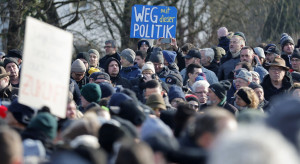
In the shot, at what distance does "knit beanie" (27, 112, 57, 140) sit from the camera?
5.80m

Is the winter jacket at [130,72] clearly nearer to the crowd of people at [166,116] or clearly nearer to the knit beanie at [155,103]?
the crowd of people at [166,116]

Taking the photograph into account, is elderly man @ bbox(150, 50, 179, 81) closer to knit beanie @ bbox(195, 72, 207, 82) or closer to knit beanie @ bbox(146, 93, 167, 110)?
knit beanie @ bbox(195, 72, 207, 82)

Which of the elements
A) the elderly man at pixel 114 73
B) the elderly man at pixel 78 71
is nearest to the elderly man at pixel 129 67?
the elderly man at pixel 114 73

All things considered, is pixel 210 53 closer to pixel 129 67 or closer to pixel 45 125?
pixel 129 67

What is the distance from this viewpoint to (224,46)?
1408 centimetres

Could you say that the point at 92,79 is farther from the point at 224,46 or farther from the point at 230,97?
the point at 224,46

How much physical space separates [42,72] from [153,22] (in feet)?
24.2

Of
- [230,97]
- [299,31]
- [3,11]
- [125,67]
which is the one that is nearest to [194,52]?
[125,67]

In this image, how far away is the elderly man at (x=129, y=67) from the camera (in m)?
11.3

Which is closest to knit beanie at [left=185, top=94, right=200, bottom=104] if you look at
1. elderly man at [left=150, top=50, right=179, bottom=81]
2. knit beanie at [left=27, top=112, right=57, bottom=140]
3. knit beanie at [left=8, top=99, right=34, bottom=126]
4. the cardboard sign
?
elderly man at [left=150, top=50, right=179, bottom=81]

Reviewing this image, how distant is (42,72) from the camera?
614cm

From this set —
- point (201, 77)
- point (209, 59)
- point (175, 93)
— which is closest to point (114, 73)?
point (201, 77)

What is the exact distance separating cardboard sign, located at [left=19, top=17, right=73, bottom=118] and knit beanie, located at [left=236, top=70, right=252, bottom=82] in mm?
4423

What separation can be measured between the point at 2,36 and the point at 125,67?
704cm
